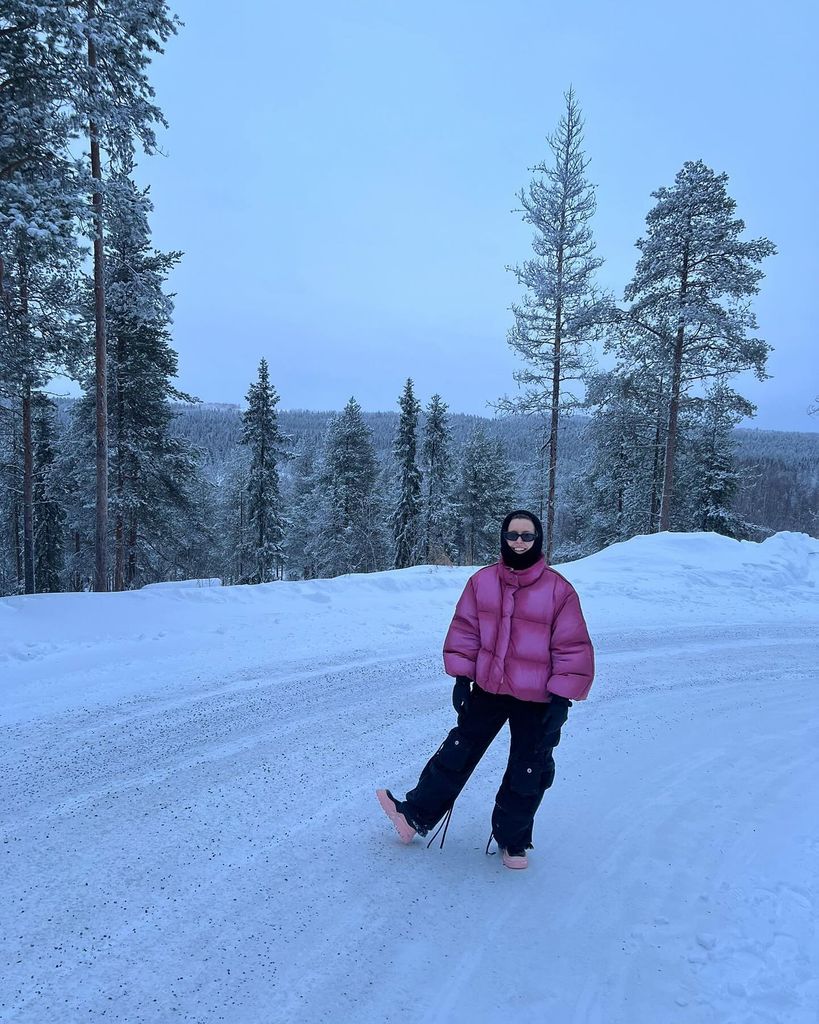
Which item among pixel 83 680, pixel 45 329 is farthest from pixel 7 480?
pixel 83 680

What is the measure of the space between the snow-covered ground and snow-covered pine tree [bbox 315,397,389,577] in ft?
87.8

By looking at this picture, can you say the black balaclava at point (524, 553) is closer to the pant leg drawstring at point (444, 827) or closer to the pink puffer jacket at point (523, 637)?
the pink puffer jacket at point (523, 637)

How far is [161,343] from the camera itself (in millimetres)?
18297

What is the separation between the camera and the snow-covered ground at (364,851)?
8.25 feet

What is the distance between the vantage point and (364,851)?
11.5 feet

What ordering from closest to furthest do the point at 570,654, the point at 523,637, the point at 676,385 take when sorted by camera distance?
the point at 570,654, the point at 523,637, the point at 676,385

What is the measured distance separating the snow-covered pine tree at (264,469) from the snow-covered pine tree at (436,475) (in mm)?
8328

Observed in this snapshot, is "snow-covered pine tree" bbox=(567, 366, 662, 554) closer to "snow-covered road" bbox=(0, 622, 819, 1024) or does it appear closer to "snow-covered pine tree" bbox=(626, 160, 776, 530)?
"snow-covered pine tree" bbox=(626, 160, 776, 530)

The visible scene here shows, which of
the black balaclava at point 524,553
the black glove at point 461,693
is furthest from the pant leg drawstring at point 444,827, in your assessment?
the black balaclava at point 524,553

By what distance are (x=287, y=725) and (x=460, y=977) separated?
2915mm

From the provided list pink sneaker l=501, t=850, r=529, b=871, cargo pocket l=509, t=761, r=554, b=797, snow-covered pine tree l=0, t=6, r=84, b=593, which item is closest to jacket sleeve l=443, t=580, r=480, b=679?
cargo pocket l=509, t=761, r=554, b=797

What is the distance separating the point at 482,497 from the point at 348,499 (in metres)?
8.99

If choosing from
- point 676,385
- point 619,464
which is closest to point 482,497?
point 619,464

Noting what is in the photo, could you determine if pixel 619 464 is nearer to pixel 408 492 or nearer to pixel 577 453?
pixel 408 492
